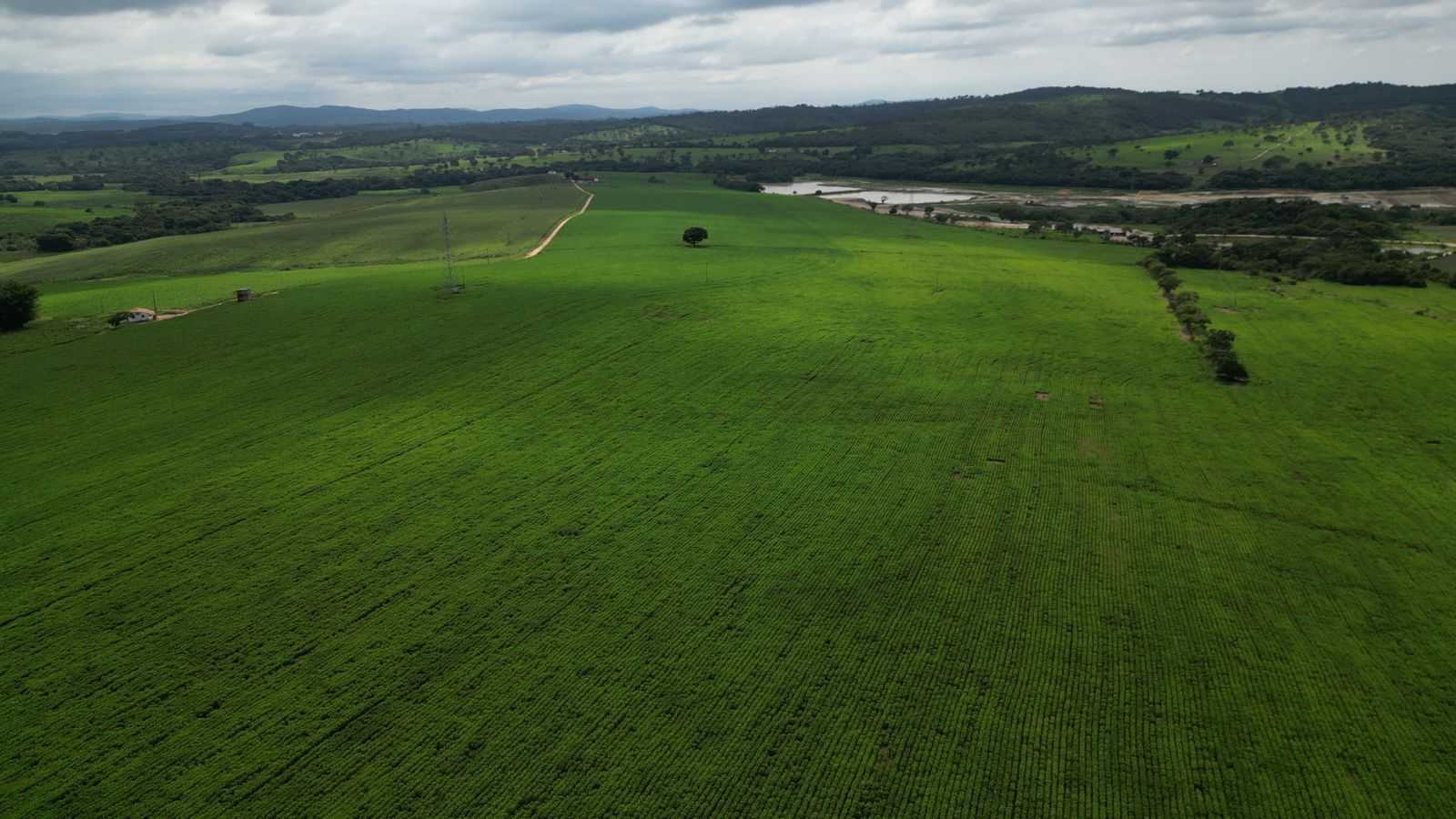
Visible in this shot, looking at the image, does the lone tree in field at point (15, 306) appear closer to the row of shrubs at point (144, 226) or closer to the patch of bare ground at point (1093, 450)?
the row of shrubs at point (144, 226)

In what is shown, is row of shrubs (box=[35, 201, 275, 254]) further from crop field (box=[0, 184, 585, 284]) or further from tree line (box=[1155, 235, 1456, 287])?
tree line (box=[1155, 235, 1456, 287])

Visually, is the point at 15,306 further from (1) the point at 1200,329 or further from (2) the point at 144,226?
(1) the point at 1200,329

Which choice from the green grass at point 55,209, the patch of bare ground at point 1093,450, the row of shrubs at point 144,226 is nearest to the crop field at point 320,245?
the row of shrubs at point 144,226

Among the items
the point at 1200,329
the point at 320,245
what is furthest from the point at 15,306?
the point at 1200,329

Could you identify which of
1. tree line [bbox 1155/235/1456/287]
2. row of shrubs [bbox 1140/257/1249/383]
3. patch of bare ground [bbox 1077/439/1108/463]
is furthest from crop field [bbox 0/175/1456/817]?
tree line [bbox 1155/235/1456/287]

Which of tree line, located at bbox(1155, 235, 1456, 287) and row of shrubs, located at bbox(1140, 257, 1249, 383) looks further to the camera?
tree line, located at bbox(1155, 235, 1456, 287)

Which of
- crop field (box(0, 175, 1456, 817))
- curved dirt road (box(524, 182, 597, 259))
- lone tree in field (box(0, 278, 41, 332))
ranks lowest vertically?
crop field (box(0, 175, 1456, 817))

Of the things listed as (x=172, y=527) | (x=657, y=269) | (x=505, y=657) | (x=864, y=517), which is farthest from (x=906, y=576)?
(x=657, y=269)
